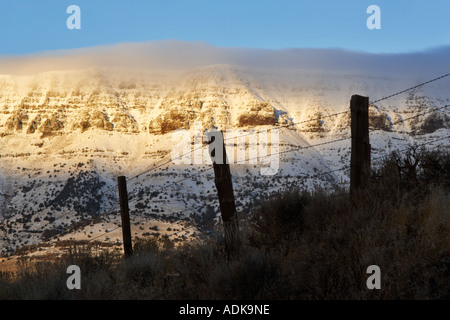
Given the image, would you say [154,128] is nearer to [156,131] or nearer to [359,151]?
[156,131]

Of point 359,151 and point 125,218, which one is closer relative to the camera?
point 359,151

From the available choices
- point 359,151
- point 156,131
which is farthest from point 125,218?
point 156,131

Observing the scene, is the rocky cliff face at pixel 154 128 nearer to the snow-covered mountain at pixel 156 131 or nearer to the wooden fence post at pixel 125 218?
the snow-covered mountain at pixel 156 131

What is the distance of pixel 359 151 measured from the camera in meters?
9.72

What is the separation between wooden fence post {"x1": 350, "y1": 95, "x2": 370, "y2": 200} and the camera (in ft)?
31.5

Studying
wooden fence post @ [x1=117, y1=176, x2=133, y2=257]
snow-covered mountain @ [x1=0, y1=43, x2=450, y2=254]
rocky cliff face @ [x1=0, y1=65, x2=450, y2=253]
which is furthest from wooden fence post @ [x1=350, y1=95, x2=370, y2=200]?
rocky cliff face @ [x1=0, y1=65, x2=450, y2=253]

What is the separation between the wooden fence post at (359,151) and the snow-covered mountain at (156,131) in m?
39.2

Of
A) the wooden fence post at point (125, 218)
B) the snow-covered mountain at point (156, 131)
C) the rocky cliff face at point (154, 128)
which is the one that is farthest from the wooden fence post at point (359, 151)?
the rocky cliff face at point (154, 128)

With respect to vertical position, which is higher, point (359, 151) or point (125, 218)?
point (359, 151)

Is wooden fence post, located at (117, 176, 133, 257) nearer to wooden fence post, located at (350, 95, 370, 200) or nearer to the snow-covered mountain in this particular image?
wooden fence post, located at (350, 95, 370, 200)

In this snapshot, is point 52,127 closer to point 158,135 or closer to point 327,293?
point 158,135

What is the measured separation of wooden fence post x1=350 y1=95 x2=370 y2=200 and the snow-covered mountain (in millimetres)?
39230

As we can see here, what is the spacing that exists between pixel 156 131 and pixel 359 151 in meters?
108
